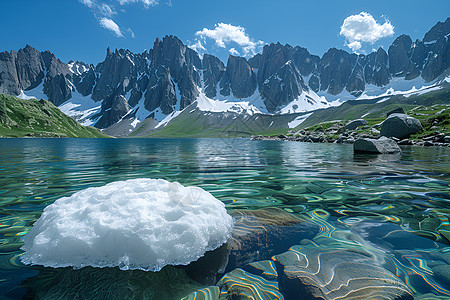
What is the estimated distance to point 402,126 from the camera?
4069 cm

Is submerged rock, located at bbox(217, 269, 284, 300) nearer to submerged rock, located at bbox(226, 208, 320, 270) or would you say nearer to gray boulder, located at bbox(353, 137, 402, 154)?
Answer: submerged rock, located at bbox(226, 208, 320, 270)

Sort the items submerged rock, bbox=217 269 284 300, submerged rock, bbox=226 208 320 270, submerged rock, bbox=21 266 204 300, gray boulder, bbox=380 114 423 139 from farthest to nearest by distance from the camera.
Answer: gray boulder, bbox=380 114 423 139, submerged rock, bbox=226 208 320 270, submerged rock, bbox=217 269 284 300, submerged rock, bbox=21 266 204 300

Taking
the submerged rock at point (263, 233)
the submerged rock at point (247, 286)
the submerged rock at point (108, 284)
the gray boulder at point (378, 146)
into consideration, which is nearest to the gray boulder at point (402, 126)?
the gray boulder at point (378, 146)

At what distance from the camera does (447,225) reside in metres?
5.03

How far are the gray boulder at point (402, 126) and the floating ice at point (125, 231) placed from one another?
165ft

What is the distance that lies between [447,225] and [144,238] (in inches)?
280

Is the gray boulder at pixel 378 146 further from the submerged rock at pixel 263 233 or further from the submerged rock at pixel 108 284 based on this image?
the submerged rock at pixel 108 284

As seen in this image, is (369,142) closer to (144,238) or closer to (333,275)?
(333,275)

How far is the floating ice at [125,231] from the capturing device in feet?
11.5

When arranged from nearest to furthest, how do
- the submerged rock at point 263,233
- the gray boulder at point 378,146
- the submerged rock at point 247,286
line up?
the submerged rock at point 247,286 < the submerged rock at point 263,233 < the gray boulder at point 378,146

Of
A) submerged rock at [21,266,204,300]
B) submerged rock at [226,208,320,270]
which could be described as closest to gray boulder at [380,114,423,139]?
submerged rock at [226,208,320,270]

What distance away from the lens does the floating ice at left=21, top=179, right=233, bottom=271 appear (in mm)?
3512

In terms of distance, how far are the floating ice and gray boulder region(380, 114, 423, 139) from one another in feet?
165

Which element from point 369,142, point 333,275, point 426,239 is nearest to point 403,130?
point 369,142
